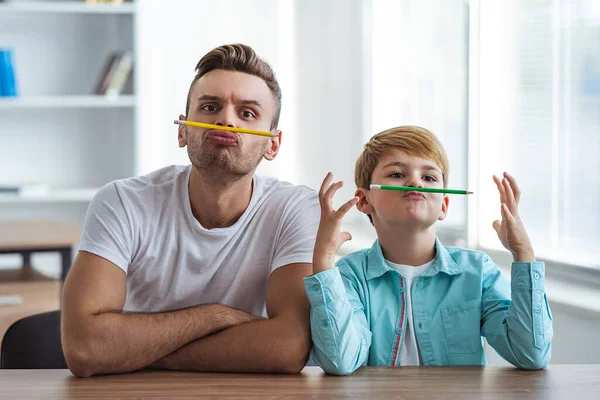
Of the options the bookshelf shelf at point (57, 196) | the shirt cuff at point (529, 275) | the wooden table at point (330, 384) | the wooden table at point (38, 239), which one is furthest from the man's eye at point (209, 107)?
the bookshelf shelf at point (57, 196)

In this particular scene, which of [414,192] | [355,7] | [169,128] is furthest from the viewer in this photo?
[169,128]

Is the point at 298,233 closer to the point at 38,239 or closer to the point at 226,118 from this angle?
the point at 226,118

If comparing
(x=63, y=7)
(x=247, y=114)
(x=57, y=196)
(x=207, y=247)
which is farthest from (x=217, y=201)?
(x=63, y=7)

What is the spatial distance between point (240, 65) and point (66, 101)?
3.10 metres

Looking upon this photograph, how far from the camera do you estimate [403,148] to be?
1700 mm

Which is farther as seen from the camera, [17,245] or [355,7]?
[355,7]

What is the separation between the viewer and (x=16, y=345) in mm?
1857

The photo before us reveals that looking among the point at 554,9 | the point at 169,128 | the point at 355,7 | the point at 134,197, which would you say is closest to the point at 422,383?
the point at 134,197

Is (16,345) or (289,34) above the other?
(289,34)

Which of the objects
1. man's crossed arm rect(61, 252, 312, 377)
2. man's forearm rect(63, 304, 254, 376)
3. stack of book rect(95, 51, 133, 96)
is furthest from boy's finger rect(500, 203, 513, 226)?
stack of book rect(95, 51, 133, 96)

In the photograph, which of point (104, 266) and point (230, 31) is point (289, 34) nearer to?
point (230, 31)

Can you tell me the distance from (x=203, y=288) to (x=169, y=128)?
11.3 feet

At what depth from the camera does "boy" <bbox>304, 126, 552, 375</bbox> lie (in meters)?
1.52

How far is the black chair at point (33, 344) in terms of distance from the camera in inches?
72.8
